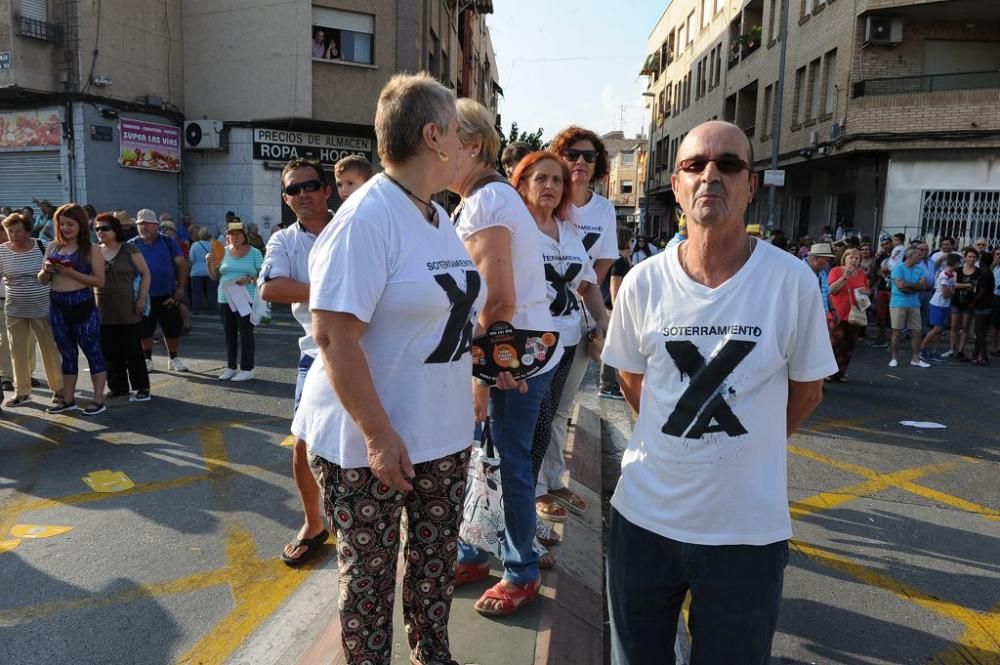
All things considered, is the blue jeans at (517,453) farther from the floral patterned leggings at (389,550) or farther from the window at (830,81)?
the window at (830,81)

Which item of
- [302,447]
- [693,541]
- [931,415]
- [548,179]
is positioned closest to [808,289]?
[693,541]

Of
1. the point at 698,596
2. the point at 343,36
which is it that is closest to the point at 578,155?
the point at 698,596

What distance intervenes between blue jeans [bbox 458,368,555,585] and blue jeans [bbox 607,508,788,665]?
0.83 m

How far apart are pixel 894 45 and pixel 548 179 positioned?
2015 cm

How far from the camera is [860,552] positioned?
13.7 ft

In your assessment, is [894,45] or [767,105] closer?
[894,45]

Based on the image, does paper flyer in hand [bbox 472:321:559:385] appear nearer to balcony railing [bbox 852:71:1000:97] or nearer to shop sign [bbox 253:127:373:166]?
shop sign [bbox 253:127:373:166]

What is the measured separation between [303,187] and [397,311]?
208 centimetres

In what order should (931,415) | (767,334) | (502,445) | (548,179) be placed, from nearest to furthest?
(767,334) < (502,445) < (548,179) < (931,415)

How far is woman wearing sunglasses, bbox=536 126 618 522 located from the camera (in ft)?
13.1

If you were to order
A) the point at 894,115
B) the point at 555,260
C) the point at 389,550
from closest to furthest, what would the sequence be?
the point at 389,550, the point at 555,260, the point at 894,115

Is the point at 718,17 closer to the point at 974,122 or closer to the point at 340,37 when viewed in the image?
the point at 974,122

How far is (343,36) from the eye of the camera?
17.8m

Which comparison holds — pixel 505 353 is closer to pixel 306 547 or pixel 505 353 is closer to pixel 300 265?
pixel 300 265
